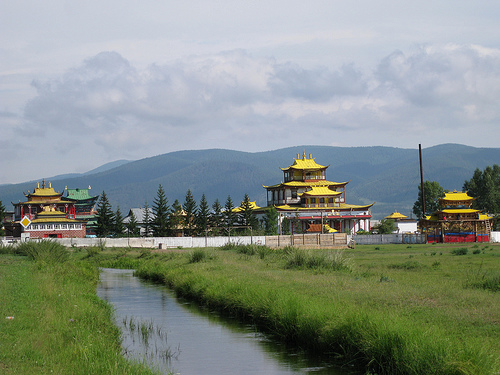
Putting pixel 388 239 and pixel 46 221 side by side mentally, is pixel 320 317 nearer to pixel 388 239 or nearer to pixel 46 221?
pixel 388 239

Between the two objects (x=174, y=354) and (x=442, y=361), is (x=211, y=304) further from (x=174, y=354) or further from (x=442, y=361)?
(x=442, y=361)

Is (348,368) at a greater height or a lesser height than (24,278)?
lesser

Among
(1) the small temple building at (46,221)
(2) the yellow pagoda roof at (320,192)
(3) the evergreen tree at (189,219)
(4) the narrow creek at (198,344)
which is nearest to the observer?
(4) the narrow creek at (198,344)

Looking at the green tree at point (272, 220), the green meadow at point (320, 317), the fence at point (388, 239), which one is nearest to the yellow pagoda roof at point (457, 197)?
the fence at point (388, 239)

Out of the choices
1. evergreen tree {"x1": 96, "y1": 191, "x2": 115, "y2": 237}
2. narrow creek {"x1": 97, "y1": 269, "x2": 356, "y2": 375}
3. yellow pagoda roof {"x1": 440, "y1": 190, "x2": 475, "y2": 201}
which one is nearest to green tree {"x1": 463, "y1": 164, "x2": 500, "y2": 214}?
yellow pagoda roof {"x1": 440, "y1": 190, "x2": 475, "y2": 201}

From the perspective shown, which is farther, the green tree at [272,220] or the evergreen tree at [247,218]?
the evergreen tree at [247,218]

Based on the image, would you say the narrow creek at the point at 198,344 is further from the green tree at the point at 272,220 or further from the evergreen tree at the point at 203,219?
the green tree at the point at 272,220

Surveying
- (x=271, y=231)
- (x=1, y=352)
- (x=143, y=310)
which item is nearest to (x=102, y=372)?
(x=1, y=352)

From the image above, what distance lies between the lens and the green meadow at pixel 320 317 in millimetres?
14477

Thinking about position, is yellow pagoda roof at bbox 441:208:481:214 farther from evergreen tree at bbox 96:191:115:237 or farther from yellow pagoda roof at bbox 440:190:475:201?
evergreen tree at bbox 96:191:115:237

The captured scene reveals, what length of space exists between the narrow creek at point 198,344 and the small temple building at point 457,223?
215ft

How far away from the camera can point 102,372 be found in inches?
562

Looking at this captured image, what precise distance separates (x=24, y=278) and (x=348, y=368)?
1800 cm

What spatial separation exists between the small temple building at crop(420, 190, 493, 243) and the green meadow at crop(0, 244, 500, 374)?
5685cm
